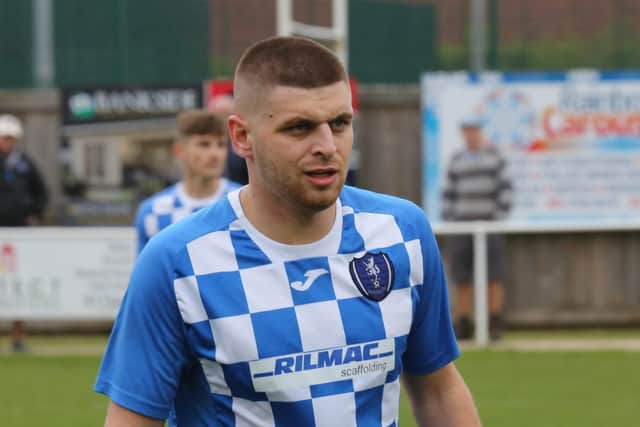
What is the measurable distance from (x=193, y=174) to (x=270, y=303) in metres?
4.63

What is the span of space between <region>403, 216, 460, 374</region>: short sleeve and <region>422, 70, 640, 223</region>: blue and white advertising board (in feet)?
29.8

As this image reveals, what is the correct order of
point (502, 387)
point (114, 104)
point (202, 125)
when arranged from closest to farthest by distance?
point (202, 125) < point (502, 387) < point (114, 104)

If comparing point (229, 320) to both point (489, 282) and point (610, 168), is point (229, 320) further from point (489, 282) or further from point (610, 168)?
point (610, 168)

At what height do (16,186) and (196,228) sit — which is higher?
(196,228)

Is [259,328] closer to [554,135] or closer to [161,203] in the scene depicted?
[161,203]

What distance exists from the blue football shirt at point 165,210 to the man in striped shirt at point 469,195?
14.2 ft

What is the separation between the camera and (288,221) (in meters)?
2.99

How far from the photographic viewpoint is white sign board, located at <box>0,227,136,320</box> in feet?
36.4

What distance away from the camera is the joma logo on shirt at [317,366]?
293 centimetres

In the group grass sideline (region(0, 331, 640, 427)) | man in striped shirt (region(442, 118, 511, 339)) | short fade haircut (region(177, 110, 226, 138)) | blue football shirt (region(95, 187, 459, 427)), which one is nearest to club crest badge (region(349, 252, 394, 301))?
blue football shirt (region(95, 187, 459, 427))

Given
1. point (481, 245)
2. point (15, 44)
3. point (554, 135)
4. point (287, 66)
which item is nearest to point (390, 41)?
point (554, 135)

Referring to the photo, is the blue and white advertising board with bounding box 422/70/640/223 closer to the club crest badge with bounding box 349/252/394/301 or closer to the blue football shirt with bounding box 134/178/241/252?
the blue football shirt with bounding box 134/178/241/252

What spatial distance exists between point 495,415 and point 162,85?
18.4ft

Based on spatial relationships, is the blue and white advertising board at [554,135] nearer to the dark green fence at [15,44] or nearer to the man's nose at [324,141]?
the dark green fence at [15,44]
